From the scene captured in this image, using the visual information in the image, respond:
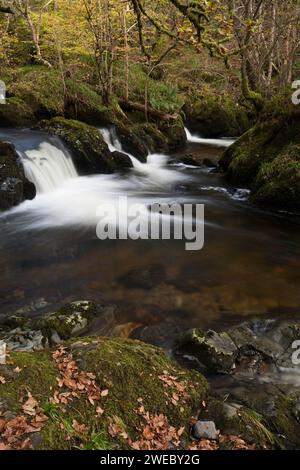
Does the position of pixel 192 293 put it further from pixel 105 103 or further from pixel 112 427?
pixel 105 103

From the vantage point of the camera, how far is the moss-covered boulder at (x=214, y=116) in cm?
2069

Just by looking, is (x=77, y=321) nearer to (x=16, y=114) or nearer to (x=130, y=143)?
(x=16, y=114)

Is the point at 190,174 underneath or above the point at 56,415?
above

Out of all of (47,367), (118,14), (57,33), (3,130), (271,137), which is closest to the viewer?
(47,367)

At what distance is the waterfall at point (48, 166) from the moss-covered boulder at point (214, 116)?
1062 cm

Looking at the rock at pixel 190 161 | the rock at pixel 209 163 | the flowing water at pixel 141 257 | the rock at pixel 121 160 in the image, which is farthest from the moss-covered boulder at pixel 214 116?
the flowing water at pixel 141 257

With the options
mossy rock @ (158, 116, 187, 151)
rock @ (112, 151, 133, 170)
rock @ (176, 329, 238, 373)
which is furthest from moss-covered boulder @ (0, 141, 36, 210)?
mossy rock @ (158, 116, 187, 151)

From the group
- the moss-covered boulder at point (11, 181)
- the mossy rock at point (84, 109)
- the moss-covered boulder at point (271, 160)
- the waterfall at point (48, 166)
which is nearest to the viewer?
the moss-covered boulder at point (11, 181)

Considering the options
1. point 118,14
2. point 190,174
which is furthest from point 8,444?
point 118,14

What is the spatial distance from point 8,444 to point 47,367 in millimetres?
701

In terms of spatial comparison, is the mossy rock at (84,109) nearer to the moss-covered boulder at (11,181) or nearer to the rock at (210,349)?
the moss-covered boulder at (11,181)

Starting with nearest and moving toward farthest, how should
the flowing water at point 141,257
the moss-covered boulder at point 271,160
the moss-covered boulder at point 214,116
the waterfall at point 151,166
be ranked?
the flowing water at point 141,257, the moss-covered boulder at point 271,160, the waterfall at point 151,166, the moss-covered boulder at point 214,116

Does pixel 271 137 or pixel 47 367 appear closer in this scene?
pixel 47 367
